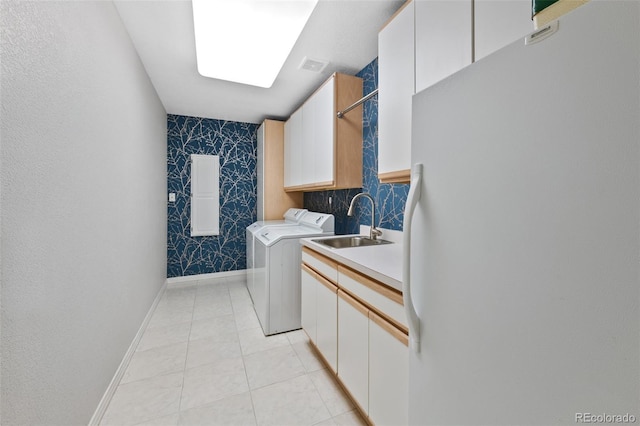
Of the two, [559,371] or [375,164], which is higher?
[375,164]

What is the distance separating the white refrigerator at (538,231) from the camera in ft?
1.33

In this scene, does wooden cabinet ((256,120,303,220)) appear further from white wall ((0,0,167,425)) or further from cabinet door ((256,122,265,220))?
white wall ((0,0,167,425))

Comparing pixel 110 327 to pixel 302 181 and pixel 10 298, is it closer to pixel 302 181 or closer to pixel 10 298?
pixel 10 298

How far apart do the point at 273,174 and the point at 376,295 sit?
2.87 m

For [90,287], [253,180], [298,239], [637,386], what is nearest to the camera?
[637,386]

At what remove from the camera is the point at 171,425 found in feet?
4.74

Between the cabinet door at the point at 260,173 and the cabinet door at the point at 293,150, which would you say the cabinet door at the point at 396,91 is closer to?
the cabinet door at the point at 293,150

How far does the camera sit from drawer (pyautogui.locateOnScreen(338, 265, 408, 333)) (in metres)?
1.10

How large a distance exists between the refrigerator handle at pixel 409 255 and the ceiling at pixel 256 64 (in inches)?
58.6

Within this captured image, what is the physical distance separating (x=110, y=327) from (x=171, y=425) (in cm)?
68

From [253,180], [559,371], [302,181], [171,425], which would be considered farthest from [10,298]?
[253,180]

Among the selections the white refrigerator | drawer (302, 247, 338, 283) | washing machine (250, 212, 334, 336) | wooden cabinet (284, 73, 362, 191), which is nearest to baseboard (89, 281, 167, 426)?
washing machine (250, 212, 334, 336)

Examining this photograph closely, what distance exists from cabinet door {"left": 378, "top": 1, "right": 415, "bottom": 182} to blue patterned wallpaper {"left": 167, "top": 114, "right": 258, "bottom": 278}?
2946 millimetres

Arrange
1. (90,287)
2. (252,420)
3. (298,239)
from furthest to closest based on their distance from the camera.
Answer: (298,239) < (252,420) < (90,287)
